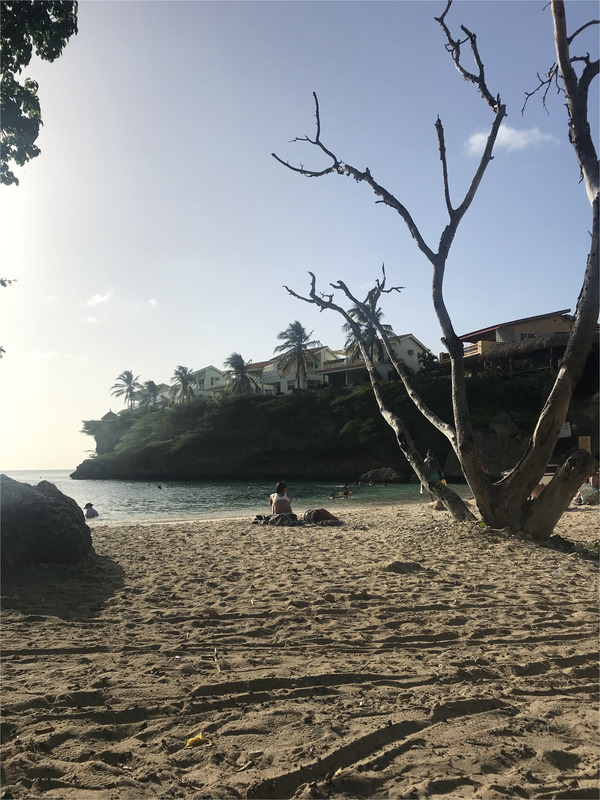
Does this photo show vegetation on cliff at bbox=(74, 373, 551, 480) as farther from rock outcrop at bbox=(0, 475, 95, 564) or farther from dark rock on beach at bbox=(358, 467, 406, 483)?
rock outcrop at bbox=(0, 475, 95, 564)

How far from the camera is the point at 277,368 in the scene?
72.2 meters

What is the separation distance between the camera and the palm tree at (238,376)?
67250 millimetres

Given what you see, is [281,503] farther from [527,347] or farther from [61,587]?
[527,347]

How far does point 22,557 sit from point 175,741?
446 centimetres

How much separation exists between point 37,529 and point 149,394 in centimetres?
8599

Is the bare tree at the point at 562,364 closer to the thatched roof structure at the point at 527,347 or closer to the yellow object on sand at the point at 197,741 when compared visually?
the yellow object on sand at the point at 197,741

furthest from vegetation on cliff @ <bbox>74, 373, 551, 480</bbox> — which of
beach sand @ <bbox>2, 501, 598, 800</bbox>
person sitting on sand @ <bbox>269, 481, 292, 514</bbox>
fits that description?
beach sand @ <bbox>2, 501, 598, 800</bbox>

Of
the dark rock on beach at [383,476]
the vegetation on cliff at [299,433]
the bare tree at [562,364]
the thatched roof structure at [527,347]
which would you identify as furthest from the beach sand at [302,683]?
the dark rock on beach at [383,476]

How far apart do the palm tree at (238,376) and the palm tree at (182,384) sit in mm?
8899

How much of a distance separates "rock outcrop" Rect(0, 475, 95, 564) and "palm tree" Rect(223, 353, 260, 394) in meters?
59.3

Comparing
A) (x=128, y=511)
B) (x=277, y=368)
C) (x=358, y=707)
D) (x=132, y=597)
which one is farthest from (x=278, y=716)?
(x=277, y=368)

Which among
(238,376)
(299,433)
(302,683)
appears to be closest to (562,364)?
(302,683)

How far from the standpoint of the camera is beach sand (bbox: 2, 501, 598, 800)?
8.39ft

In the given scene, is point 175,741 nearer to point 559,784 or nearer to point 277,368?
point 559,784
